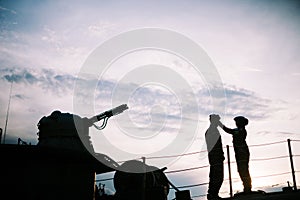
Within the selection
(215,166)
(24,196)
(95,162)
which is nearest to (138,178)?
(95,162)

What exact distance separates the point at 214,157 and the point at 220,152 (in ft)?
0.81

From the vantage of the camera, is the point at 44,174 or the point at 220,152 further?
the point at 44,174

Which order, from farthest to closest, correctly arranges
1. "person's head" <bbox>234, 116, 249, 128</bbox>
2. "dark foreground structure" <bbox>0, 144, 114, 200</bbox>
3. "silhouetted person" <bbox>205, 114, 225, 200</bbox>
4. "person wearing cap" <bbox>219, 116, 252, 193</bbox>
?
1. "dark foreground structure" <bbox>0, 144, 114, 200</bbox>
2. "person's head" <bbox>234, 116, 249, 128</bbox>
3. "silhouetted person" <bbox>205, 114, 225, 200</bbox>
4. "person wearing cap" <bbox>219, 116, 252, 193</bbox>

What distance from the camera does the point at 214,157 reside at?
8617 millimetres

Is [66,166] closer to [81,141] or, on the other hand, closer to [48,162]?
[48,162]

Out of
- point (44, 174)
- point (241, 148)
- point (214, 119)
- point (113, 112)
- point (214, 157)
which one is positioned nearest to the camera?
point (241, 148)

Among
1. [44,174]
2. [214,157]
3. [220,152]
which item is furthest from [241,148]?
[44,174]

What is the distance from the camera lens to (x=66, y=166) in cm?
1124

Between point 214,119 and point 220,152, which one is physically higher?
point 214,119

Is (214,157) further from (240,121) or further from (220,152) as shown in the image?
(240,121)

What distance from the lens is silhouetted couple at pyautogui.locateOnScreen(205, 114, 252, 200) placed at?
8172 mm

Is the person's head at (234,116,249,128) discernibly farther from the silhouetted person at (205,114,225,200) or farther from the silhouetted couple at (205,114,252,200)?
the silhouetted person at (205,114,225,200)

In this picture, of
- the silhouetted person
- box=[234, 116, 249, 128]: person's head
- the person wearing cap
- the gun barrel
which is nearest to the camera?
the person wearing cap

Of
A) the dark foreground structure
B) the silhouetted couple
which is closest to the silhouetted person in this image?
the silhouetted couple
